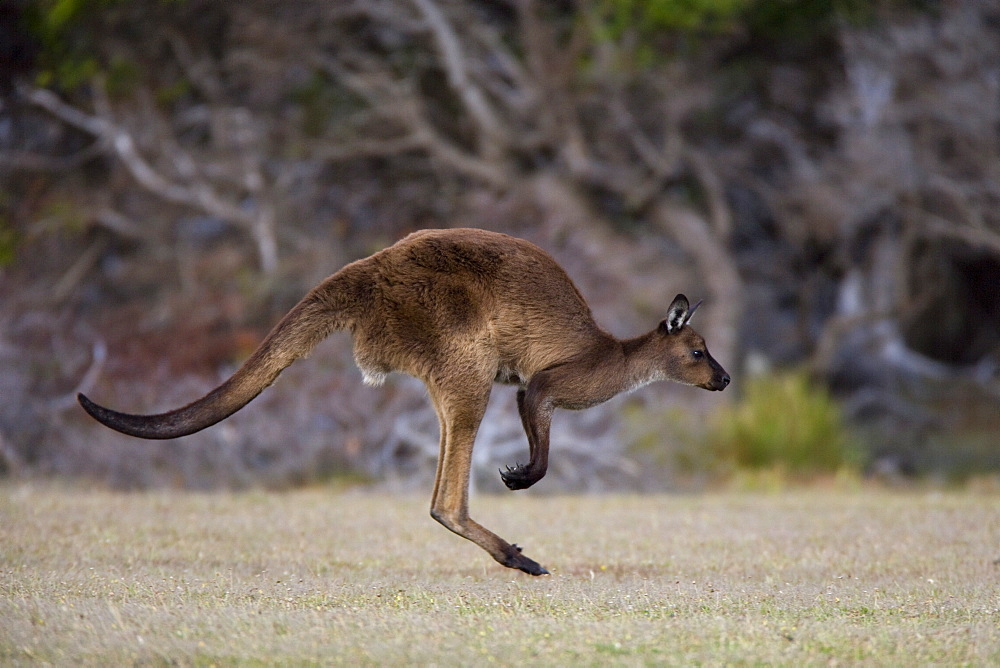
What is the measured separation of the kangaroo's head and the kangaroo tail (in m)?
2.04

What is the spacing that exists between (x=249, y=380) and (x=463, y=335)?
→ 1.23 metres

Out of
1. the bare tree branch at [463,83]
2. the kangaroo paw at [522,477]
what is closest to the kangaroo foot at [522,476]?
the kangaroo paw at [522,477]

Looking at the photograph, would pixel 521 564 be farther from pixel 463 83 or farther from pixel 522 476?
pixel 463 83

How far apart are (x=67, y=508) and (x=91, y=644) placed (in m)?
4.91

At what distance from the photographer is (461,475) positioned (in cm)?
670

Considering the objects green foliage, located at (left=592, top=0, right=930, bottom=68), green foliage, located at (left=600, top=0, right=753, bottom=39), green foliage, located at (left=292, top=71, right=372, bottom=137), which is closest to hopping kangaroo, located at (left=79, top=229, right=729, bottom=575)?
green foliage, located at (left=600, top=0, right=753, bottom=39)

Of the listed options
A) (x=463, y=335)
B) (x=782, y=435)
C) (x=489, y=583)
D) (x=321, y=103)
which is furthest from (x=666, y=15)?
(x=489, y=583)

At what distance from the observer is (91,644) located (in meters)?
4.63

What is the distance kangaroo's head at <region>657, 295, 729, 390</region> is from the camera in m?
7.37

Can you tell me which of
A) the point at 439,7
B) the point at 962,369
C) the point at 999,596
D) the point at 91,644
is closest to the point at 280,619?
the point at 91,644

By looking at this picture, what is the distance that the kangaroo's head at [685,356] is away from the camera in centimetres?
737

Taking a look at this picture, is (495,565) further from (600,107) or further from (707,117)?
(707,117)

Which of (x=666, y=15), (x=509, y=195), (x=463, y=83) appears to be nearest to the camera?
(x=666, y=15)

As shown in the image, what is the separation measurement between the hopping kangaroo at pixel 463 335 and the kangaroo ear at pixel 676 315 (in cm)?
53
